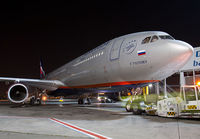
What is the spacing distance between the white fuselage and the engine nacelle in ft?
20.0

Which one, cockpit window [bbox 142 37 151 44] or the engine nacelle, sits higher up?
cockpit window [bbox 142 37 151 44]

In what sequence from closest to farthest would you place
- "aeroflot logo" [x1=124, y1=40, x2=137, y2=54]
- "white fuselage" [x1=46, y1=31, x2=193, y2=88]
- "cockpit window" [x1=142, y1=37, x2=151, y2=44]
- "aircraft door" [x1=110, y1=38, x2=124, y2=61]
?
1. "white fuselage" [x1=46, y1=31, x2=193, y2=88]
2. "cockpit window" [x1=142, y1=37, x2=151, y2=44]
3. "aeroflot logo" [x1=124, y1=40, x2=137, y2=54]
4. "aircraft door" [x1=110, y1=38, x2=124, y2=61]

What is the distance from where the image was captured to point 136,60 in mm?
8797

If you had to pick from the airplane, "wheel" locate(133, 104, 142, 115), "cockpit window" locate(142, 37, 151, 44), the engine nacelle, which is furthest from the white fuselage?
the engine nacelle

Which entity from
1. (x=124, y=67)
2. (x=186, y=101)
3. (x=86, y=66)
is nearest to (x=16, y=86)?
(x=86, y=66)

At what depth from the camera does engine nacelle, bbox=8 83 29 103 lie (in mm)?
14703

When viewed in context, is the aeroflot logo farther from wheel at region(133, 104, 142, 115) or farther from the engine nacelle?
the engine nacelle

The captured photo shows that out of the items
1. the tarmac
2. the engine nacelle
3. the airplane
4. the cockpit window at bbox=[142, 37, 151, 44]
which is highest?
the cockpit window at bbox=[142, 37, 151, 44]

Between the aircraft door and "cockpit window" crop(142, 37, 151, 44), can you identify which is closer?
"cockpit window" crop(142, 37, 151, 44)

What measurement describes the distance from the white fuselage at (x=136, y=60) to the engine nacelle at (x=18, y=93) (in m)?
6.09

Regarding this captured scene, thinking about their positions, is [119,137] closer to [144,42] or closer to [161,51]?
[161,51]

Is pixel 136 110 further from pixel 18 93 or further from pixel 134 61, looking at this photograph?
pixel 18 93

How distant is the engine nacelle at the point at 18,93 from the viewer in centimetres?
1470

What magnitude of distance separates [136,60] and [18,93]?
36.4 ft
